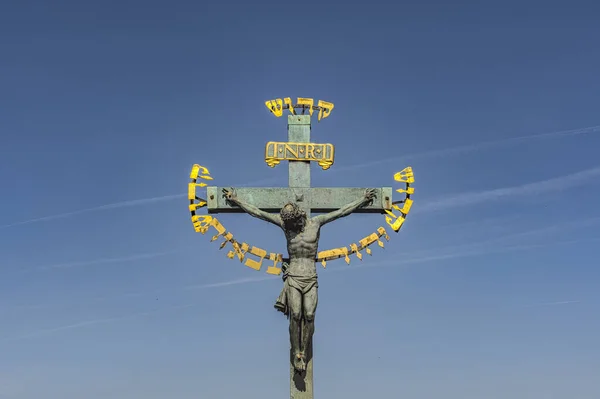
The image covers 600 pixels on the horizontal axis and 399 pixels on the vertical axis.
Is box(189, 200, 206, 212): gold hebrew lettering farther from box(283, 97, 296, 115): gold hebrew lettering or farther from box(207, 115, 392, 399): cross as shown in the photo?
box(283, 97, 296, 115): gold hebrew lettering

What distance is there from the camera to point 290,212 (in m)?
15.2

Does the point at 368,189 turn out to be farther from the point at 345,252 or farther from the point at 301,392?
the point at 301,392

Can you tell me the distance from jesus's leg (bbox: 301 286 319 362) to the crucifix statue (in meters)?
0.02

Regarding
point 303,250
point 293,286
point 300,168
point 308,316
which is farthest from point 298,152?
point 308,316

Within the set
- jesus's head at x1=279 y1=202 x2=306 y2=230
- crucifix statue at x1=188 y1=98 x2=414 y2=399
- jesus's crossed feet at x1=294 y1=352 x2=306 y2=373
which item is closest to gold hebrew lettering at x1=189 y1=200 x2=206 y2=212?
crucifix statue at x1=188 y1=98 x2=414 y2=399

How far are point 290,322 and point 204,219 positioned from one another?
2.23 m

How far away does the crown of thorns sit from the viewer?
15.2m

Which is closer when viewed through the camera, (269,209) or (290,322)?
(290,322)

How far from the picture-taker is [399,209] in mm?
16109

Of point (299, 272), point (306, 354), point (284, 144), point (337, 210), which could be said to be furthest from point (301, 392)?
point (284, 144)

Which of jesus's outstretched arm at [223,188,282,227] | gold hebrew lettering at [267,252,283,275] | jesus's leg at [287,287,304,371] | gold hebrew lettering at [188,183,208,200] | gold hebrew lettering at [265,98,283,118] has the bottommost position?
jesus's leg at [287,287,304,371]

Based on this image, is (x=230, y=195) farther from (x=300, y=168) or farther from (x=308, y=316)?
(x=308, y=316)

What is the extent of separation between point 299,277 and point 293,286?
17cm

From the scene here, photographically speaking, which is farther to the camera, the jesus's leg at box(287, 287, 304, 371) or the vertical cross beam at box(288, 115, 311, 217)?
the vertical cross beam at box(288, 115, 311, 217)
